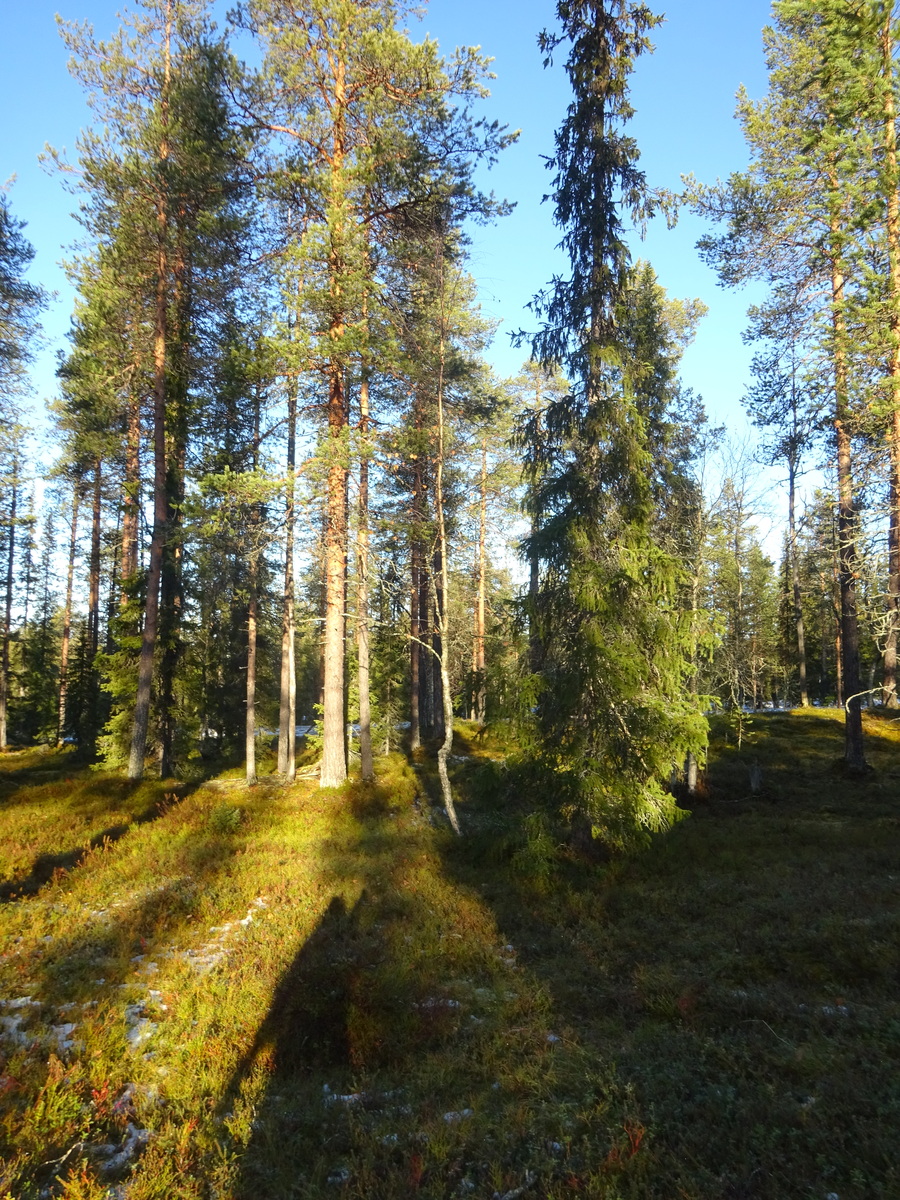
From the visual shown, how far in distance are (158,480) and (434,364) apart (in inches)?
299

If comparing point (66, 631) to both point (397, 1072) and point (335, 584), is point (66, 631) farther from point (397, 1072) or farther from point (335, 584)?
point (397, 1072)

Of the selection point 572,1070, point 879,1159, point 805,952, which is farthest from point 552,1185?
point 805,952

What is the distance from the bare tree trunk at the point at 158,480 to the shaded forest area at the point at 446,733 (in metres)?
0.10

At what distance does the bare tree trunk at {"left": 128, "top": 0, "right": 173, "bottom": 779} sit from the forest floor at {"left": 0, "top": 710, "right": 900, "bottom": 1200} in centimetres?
277

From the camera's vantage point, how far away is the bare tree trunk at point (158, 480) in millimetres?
15438

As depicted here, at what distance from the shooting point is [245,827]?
12977mm

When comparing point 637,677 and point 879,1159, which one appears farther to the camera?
point 637,677

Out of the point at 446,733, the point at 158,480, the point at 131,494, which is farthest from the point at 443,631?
the point at 131,494

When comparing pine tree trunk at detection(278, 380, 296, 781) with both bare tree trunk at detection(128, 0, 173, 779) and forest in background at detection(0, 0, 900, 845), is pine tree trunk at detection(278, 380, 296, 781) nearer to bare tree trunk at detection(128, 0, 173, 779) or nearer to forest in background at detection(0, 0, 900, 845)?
forest in background at detection(0, 0, 900, 845)

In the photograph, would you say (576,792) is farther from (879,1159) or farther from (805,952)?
(879,1159)

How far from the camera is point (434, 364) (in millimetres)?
14602

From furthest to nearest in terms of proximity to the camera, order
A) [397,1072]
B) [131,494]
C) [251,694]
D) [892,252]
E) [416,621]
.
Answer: [251,694] → [416,621] → [131,494] → [892,252] → [397,1072]

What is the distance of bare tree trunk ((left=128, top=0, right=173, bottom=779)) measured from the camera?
1544 cm

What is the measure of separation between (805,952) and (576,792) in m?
3.77
